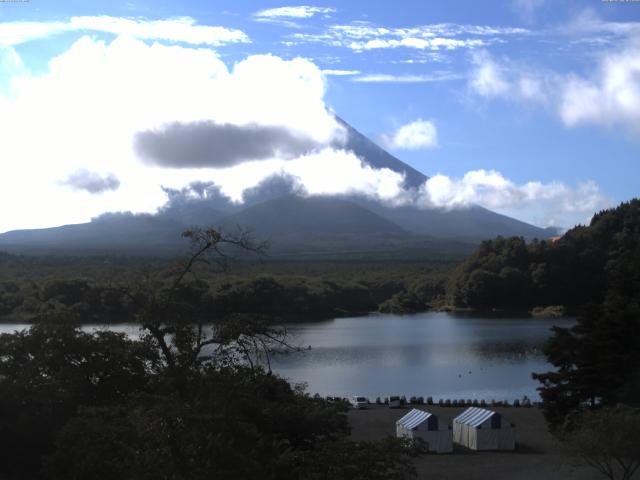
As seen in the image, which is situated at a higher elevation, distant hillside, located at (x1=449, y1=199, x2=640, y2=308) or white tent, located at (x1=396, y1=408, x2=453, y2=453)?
distant hillside, located at (x1=449, y1=199, x2=640, y2=308)

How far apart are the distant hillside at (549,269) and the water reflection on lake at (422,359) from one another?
29.3 feet

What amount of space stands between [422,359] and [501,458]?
616 inches

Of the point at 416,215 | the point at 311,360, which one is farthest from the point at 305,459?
the point at 416,215

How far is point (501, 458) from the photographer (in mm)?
13594

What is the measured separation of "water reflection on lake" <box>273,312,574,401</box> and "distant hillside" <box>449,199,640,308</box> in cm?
892

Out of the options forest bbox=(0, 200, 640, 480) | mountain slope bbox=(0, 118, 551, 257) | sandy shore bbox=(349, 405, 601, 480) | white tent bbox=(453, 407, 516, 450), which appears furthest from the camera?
mountain slope bbox=(0, 118, 551, 257)

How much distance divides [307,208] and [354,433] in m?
120

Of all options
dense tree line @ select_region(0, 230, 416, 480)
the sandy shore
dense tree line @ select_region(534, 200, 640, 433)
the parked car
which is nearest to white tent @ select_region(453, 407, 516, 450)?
the sandy shore

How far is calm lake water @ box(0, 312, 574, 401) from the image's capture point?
23.0 meters

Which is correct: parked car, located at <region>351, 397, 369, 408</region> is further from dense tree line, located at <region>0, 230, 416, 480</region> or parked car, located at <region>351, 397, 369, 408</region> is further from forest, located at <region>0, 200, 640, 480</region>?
dense tree line, located at <region>0, 230, 416, 480</region>

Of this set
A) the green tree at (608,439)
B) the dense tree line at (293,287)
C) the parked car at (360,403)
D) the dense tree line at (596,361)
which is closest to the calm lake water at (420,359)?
the parked car at (360,403)

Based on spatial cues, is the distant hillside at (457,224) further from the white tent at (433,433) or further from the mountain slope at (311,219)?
the white tent at (433,433)

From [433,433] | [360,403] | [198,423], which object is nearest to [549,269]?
[360,403]

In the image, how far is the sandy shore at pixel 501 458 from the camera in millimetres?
12312
